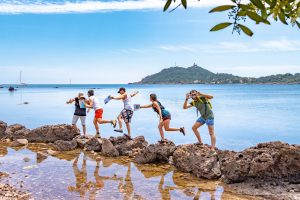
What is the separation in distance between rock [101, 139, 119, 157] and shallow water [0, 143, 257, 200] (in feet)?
1.31

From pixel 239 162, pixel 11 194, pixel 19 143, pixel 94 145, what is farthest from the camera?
pixel 19 143

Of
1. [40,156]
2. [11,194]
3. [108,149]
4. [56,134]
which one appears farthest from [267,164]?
[56,134]

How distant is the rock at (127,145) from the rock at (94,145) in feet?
1.98

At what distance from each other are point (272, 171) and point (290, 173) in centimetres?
48

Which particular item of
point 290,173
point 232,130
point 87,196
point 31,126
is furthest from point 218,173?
point 31,126

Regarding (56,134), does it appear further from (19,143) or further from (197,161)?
(197,161)

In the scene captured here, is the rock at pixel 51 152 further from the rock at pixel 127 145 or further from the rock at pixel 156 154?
the rock at pixel 156 154

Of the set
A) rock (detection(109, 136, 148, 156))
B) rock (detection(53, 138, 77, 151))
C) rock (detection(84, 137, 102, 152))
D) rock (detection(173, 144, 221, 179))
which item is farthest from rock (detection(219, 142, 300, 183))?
rock (detection(53, 138, 77, 151))

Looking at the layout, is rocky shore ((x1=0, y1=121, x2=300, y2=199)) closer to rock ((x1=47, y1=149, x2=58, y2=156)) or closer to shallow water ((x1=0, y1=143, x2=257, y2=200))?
rock ((x1=47, y1=149, x2=58, y2=156))

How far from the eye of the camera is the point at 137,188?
398 inches

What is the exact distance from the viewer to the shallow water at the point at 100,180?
31.2ft

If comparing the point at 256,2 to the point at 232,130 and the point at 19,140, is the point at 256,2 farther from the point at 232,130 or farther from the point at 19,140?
the point at 232,130

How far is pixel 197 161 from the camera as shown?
11.4 m

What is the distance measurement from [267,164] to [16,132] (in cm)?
1307
